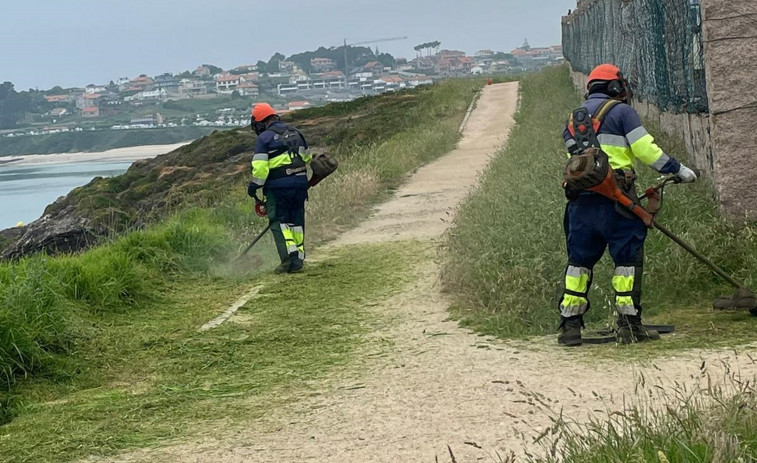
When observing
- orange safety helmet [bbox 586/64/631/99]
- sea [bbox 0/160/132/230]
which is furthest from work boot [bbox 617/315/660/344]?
sea [bbox 0/160/132/230]

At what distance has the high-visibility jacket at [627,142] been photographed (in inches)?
285

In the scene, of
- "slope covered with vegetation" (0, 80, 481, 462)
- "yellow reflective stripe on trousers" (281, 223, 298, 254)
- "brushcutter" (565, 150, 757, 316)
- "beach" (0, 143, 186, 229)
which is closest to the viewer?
"slope covered with vegetation" (0, 80, 481, 462)

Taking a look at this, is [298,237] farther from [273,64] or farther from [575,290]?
[273,64]

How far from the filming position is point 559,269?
8.60m

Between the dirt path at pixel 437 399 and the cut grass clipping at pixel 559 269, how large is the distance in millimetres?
399

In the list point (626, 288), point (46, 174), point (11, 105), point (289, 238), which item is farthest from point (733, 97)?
point (11, 105)

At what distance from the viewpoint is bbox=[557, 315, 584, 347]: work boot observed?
24.1 feet

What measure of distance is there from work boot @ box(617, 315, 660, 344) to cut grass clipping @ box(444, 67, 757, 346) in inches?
9.9

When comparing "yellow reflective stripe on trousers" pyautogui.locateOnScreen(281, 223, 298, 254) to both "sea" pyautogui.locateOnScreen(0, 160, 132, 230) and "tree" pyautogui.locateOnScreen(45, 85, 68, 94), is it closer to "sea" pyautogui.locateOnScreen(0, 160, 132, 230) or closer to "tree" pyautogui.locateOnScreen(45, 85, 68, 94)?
"sea" pyautogui.locateOnScreen(0, 160, 132, 230)

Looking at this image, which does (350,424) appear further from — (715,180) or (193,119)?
(193,119)

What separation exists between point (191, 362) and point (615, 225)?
10.5ft

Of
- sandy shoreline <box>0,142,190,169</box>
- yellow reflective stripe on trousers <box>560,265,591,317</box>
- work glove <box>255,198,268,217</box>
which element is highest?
work glove <box>255,198,268,217</box>

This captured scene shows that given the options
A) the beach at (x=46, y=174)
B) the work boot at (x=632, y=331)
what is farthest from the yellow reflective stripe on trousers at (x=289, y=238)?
the beach at (x=46, y=174)

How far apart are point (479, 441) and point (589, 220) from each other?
7.60ft
